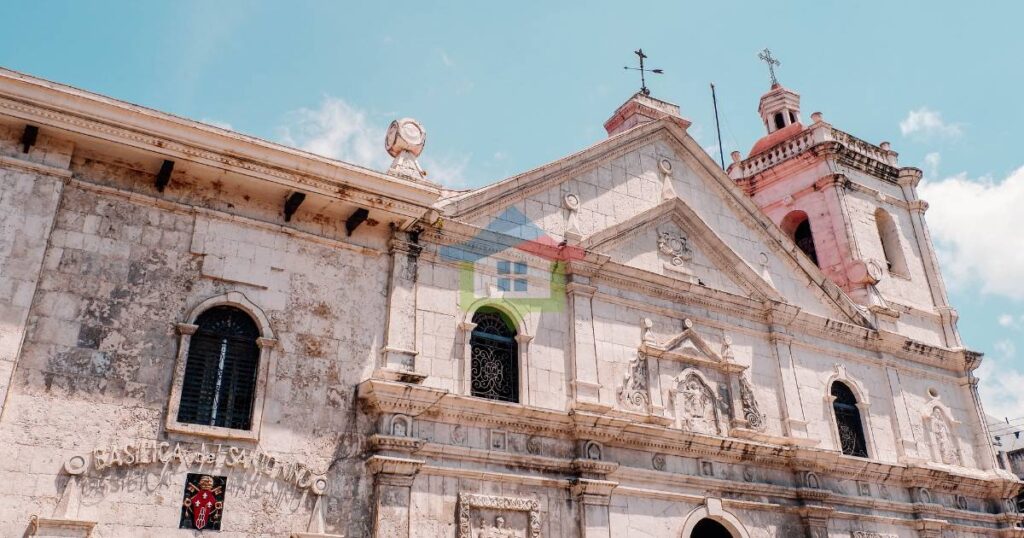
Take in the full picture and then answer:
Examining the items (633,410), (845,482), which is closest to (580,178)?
(633,410)

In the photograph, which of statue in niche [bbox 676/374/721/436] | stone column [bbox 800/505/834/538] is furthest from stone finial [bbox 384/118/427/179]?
stone column [bbox 800/505/834/538]

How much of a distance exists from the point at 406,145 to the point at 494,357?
136 inches

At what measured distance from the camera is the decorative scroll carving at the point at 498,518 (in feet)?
35.0

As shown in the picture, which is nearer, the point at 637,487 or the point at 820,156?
the point at 637,487


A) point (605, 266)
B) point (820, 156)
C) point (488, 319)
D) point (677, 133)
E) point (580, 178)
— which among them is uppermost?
point (820, 156)

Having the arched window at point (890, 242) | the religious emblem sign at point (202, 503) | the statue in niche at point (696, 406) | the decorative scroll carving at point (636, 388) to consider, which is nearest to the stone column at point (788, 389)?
the statue in niche at point (696, 406)

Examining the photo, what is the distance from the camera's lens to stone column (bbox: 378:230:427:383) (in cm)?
1091

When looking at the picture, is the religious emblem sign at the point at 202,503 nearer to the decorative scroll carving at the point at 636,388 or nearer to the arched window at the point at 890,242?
the decorative scroll carving at the point at 636,388

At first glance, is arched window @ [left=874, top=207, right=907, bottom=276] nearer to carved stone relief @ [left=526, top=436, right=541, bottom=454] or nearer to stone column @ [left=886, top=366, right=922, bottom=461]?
stone column @ [left=886, top=366, right=922, bottom=461]

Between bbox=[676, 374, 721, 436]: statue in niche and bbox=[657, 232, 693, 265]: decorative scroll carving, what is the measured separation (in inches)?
89.7

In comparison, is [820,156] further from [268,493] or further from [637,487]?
[268,493]

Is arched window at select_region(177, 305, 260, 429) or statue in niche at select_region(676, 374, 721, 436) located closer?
arched window at select_region(177, 305, 260, 429)

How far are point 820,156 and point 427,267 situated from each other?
39.9 feet

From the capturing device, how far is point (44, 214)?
9477 millimetres
